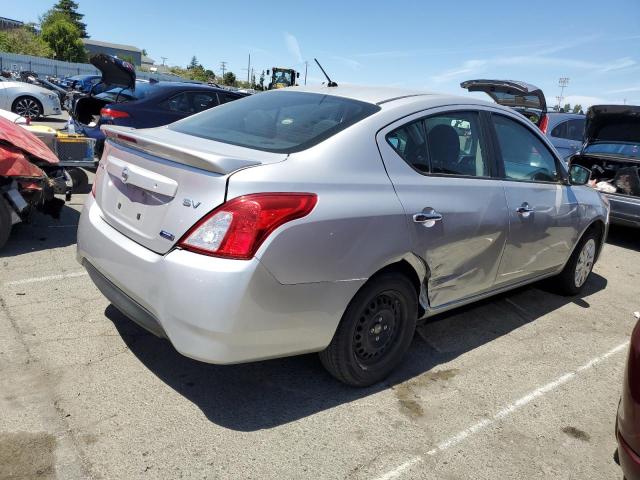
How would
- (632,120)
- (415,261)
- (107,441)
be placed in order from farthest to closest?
1. (632,120)
2. (415,261)
3. (107,441)

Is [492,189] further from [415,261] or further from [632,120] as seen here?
[632,120]

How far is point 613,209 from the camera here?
7.38 m

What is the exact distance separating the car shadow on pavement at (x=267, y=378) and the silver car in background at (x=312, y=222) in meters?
0.22

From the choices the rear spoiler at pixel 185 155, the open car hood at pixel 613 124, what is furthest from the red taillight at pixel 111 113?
the open car hood at pixel 613 124

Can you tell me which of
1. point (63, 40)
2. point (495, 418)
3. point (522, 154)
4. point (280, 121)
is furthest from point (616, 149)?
point (63, 40)

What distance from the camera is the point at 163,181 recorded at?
101 inches

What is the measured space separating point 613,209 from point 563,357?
14.5 ft

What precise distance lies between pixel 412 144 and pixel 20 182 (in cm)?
361

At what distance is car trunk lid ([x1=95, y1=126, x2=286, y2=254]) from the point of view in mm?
2389

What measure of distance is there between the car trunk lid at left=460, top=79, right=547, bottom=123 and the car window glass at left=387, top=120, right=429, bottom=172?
5771mm

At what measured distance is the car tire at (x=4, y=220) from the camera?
14.9 feet

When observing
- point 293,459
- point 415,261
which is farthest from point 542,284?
point 293,459

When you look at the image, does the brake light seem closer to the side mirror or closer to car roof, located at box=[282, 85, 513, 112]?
car roof, located at box=[282, 85, 513, 112]

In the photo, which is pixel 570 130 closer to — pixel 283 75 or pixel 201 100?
pixel 201 100
